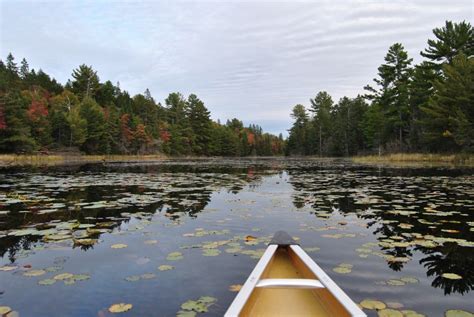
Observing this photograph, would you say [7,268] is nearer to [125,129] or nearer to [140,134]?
[125,129]

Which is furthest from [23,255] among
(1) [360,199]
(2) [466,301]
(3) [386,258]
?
(1) [360,199]

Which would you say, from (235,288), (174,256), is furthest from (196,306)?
(174,256)

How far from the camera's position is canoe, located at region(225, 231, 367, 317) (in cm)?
258

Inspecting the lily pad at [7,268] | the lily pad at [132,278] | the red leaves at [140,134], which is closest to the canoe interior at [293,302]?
the lily pad at [132,278]

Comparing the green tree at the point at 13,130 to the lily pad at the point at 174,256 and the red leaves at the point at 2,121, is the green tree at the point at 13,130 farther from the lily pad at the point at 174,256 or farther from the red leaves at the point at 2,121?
the lily pad at the point at 174,256

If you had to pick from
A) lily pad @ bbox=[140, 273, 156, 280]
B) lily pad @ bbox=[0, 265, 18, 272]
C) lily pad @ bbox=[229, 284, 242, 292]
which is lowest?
lily pad @ bbox=[229, 284, 242, 292]

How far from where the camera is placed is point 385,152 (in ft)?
158

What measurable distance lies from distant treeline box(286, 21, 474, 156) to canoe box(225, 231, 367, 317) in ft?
98.2

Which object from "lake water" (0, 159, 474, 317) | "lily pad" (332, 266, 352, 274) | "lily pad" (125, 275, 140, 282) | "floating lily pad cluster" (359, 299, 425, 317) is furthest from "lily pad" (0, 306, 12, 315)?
"lily pad" (332, 266, 352, 274)

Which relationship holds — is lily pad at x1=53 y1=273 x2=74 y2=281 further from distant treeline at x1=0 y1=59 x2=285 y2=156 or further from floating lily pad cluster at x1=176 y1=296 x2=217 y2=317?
distant treeline at x1=0 y1=59 x2=285 y2=156

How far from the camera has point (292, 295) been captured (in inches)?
126

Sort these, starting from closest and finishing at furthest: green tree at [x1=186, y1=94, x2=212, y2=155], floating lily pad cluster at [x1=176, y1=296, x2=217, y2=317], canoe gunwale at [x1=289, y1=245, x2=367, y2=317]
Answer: canoe gunwale at [x1=289, y1=245, x2=367, y2=317]
floating lily pad cluster at [x1=176, y1=296, x2=217, y2=317]
green tree at [x1=186, y1=94, x2=212, y2=155]

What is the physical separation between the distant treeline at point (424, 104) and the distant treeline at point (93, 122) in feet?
113

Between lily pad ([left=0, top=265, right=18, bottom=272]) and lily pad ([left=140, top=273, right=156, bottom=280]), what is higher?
lily pad ([left=0, top=265, right=18, bottom=272])
